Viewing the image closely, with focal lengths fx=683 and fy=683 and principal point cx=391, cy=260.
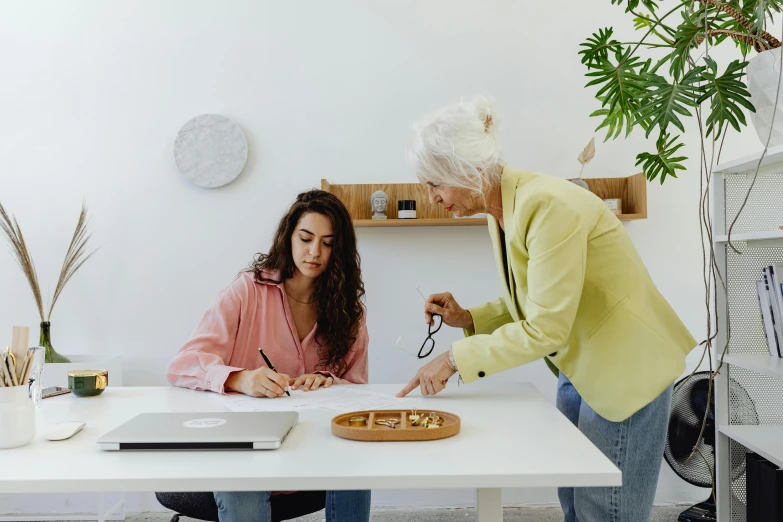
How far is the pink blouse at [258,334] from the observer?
2.06 metres

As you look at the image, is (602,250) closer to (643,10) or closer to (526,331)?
(526,331)

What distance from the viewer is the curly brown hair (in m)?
2.15

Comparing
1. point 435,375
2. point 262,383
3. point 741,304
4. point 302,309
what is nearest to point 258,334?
point 302,309

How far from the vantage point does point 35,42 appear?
3012mm

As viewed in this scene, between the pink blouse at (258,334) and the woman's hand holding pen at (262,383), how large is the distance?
272mm

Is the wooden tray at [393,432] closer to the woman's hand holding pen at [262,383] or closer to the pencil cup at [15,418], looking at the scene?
the woman's hand holding pen at [262,383]

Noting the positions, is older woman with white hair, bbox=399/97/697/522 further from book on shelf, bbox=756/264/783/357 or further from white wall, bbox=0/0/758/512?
white wall, bbox=0/0/758/512

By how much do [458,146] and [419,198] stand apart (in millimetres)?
1397

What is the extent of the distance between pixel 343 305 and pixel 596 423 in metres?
0.88

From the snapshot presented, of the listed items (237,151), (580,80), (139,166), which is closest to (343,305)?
(237,151)

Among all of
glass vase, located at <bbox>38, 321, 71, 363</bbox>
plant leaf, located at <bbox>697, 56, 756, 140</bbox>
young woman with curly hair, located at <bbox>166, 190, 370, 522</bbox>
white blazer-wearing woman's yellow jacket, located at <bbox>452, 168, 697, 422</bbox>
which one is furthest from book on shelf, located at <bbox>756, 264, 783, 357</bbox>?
glass vase, located at <bbox>38, 321, 71, 363</bbox>

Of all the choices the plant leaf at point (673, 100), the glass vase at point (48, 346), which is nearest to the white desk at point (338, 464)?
the plant leaf at point (673, 100)

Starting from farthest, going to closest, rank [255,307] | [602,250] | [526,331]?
[255,307] → [602,250] → [526,331]

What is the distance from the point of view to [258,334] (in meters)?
2.12
